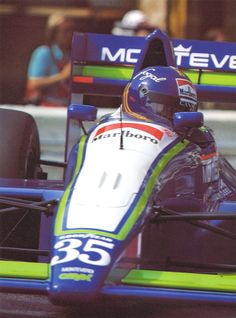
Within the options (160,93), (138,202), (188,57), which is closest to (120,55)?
(188,57)

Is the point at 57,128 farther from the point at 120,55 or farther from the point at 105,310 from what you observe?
the point at 105,310

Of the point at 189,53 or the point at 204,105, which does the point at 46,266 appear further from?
the point at 204,105

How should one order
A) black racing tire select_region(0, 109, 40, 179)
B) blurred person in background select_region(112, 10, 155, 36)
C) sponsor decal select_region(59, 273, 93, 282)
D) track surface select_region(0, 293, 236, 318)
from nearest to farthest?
sponsor decal select_region(59, 273, 93, 282)
track surface select_region(0, 293, 236, 318)
black racing tire select_region(0, 109, 40, 179)
blurred person in background select_region(112, 10, 155, 36)

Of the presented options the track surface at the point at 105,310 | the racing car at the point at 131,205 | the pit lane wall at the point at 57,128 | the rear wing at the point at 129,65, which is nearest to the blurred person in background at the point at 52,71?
the pit lane wall at the point at 57,128

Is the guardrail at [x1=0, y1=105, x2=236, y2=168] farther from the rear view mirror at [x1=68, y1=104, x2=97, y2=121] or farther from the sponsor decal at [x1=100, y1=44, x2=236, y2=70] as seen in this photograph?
the rear view mirror at [x1=68, y1=104, x2=97, y2=121]

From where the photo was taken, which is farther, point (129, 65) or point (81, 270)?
point (129, 65)

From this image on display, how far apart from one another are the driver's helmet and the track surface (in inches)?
37.4

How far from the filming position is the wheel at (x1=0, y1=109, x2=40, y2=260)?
5.84 metres

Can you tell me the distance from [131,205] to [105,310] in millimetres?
530

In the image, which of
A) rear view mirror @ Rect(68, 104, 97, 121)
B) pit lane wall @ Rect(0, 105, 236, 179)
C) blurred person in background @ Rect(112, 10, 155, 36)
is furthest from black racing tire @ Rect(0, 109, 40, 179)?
blurred person in background @ Rect(112, 10, 155, 36)

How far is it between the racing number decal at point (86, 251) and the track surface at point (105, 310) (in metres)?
0.52

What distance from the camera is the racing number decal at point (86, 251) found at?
188 inches

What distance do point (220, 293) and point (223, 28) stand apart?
8.35 m

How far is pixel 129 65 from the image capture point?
282 inches
